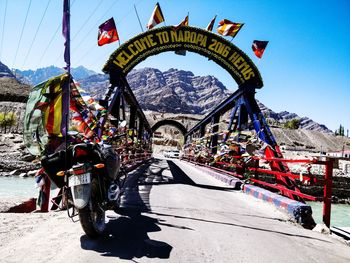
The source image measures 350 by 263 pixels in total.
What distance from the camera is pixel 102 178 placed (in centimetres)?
390

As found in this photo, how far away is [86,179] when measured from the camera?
332 cm

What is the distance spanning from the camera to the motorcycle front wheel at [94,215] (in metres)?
3.30

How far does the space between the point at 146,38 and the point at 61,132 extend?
9184 mm

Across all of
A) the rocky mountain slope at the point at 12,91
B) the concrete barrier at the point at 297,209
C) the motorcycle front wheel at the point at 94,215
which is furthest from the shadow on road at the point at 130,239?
the rocky mountain slope at the point at 12,91

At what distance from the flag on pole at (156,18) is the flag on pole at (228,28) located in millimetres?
2767

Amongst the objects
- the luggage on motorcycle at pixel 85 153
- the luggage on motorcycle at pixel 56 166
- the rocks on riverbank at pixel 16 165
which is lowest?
the rocks on riverbank at pixel 16 165

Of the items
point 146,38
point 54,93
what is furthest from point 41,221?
point 146,38

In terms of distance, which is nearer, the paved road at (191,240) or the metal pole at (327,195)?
the paved road at (191,240)

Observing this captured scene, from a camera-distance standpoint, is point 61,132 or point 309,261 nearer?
point 309,261

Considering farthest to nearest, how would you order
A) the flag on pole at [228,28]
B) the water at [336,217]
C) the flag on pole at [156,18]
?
the flag on pole at [228,28] → the flag on pole at [156,18] → the water at [336,217]

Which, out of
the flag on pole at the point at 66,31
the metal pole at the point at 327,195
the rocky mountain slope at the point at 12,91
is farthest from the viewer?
the rocky mountain slope at the point at 12,91

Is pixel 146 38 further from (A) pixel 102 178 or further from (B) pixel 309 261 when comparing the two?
(B) pixel 309 261

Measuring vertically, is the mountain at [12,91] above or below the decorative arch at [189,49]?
above

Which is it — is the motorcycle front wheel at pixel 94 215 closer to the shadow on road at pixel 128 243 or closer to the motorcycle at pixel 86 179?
the motorcycle at pixel 86 179
